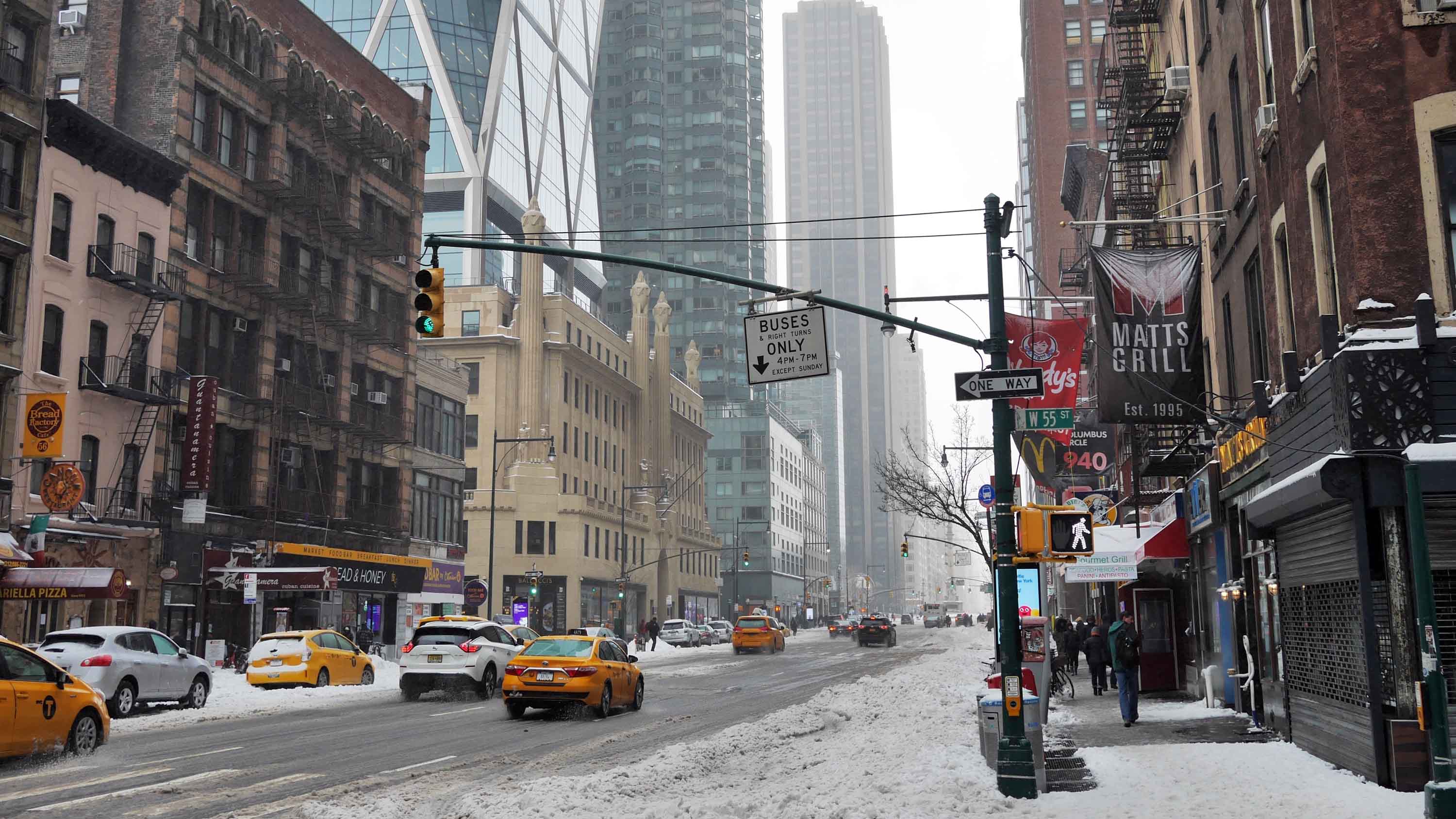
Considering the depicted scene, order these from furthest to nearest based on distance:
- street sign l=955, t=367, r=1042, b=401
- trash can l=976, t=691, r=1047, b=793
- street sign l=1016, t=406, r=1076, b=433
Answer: street sign l=1016, t=406, r=1076, b=433
street sign l=955, t=367, r=1042, b=401
trash can l=976, t=691, r=1047, b=793

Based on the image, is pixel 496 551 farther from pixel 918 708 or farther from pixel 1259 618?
pixel 1259 618

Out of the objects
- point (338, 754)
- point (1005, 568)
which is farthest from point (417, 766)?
point (1005, 568)

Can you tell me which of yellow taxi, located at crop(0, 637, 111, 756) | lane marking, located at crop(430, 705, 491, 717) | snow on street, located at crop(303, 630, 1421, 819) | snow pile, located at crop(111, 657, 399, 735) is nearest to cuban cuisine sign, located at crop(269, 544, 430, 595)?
snow pile, located at crop(111, 657, 399, 735)

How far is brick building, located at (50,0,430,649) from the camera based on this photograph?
3984 centimetres

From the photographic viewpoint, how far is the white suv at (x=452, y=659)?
2795 cm

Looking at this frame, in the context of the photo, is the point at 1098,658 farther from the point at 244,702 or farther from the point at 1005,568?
the point at 244,702

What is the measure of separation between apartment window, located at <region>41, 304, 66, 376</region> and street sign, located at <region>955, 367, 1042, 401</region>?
2833 cm

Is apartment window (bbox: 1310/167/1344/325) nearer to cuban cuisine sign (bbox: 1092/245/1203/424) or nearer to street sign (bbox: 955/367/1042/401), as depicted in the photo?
street sign (bbox: 955/367/1042/401)

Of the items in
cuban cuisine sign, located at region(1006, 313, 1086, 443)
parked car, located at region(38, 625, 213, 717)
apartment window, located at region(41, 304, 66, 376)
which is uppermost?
apartment window, located at region(41, 304, 66, 376)

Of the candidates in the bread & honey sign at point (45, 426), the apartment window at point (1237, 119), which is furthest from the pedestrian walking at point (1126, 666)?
the bread & honey sign at point (45, 426)

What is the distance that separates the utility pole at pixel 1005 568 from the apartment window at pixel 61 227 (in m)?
28.8

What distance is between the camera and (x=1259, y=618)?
1944 cm

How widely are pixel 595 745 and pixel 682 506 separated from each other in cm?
9546

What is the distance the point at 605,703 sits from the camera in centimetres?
2358
